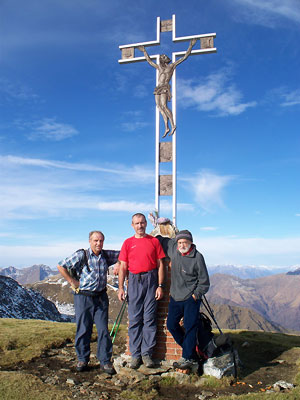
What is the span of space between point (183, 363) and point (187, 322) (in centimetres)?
81

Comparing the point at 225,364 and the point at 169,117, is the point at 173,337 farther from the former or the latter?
the point at 169,117

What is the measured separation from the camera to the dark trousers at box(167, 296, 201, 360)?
23.4ft

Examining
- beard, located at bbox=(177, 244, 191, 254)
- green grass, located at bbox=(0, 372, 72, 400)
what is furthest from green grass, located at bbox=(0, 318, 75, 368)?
beard, located at bbox=(177, 244, 191, 254)

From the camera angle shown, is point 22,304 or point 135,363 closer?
point 135,363

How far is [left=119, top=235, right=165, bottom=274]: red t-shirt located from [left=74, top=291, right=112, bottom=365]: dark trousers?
38.7 inches

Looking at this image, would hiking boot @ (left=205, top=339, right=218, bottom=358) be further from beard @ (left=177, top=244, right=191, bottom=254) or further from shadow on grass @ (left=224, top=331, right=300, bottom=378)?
beard @ (left=177, top=244, right=191, bottom=254)

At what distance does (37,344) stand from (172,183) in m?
6.15

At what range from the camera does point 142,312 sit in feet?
24.8

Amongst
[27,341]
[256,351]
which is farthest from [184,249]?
[27,341]

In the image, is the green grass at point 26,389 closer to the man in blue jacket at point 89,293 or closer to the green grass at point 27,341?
the man in blue jacket at point 89,293

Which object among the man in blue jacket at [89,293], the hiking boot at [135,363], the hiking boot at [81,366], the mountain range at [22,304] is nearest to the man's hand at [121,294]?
the man in blue jacket at [89,293]

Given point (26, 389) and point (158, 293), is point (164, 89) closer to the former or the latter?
point (158, 293)

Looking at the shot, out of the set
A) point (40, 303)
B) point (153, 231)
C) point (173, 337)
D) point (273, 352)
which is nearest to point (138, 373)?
point (173, 337)

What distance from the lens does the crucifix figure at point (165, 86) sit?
10.8m
